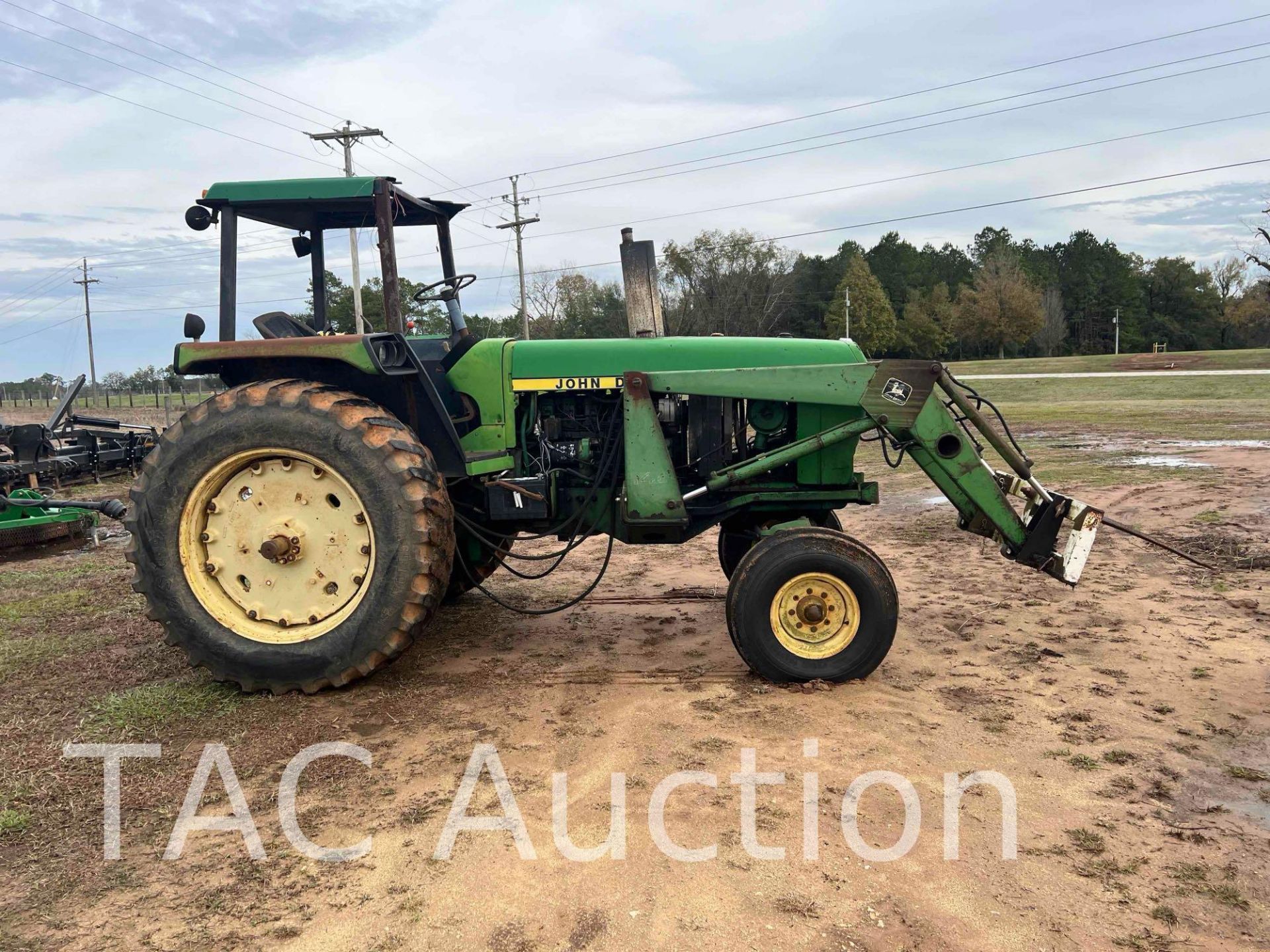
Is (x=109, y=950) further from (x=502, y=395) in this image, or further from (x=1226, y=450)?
(x=1226, y=450)

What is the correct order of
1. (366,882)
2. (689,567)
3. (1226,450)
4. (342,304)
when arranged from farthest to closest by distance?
(342,304), (1226,450), (689,567), (366,882)

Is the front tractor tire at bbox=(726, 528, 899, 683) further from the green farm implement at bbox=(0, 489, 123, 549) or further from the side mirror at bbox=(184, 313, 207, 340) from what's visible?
the green farm implement at bbox=(0, 489, 123, 549)

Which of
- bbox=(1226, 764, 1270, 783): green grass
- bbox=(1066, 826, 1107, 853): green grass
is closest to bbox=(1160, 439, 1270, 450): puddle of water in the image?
bbox=(1226, 764, 1270, 783): green grass

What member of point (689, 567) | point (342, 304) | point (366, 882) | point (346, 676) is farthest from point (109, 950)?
point (342, 304)

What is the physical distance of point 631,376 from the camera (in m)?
4.96

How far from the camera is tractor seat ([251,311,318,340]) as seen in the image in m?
5.25

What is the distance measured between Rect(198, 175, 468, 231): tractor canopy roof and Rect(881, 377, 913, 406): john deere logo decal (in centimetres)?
286

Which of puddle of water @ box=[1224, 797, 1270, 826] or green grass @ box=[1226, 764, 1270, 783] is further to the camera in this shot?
green grass @ box=[1226, 764, 1270, 783]

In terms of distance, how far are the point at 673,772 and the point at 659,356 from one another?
7.76ft

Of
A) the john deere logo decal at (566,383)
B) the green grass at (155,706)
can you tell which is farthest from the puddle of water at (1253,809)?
the green grass at (155,706)

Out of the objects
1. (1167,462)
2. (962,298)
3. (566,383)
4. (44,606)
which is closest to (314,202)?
(566,383)

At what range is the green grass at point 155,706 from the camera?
4.20m

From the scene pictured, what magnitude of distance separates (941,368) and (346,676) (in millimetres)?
3399

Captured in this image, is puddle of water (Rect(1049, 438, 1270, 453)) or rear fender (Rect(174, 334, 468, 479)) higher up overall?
rear fender (Rect(174, 334, 468, 479))
